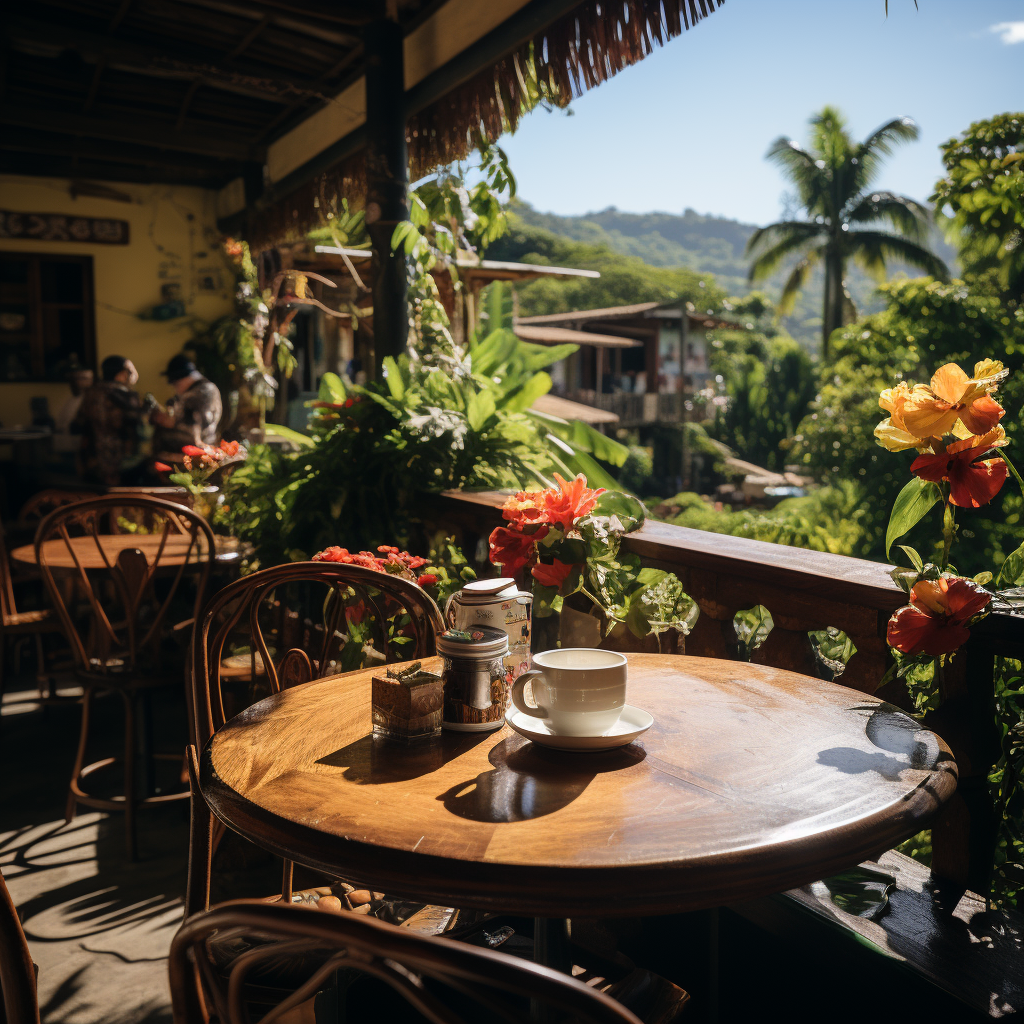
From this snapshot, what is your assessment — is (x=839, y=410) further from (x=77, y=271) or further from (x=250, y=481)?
(x=250, y=481)

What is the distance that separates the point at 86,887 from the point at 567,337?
23508mm

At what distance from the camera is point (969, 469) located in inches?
51.1

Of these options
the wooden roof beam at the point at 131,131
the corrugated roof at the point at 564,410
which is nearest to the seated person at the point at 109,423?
the wooden roof beam at the point at 131,131

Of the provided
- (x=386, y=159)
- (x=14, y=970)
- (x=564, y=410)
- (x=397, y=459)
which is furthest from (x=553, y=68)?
(x=564, y=410)

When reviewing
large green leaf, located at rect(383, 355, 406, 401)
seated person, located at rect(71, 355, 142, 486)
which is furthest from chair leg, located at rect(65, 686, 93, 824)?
seated person, located at rect(71, 355, 142, 486)

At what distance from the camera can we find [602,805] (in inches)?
38.3

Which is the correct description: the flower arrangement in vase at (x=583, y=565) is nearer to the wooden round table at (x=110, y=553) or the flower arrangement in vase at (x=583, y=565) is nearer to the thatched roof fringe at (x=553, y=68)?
the wooden round table at (x=110, y=553)

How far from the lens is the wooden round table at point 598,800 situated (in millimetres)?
840

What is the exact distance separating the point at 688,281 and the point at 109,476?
5239cm

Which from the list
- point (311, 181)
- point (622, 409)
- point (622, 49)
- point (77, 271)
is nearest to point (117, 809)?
point (622, 49)

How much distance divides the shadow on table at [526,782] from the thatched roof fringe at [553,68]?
2453 mm

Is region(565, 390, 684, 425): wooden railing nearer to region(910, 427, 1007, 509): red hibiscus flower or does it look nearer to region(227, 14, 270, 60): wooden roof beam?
region(227, 14, 270, 60): wooden roof beam

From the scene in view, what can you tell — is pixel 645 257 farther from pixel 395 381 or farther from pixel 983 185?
pixel 395 381

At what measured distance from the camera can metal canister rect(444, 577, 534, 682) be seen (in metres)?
1.33
